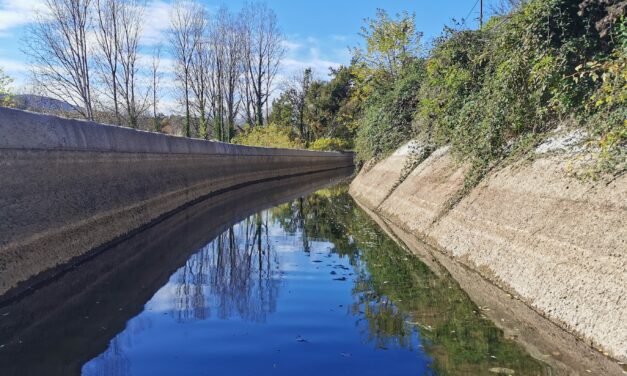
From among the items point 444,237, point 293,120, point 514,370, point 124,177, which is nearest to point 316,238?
point 444,237

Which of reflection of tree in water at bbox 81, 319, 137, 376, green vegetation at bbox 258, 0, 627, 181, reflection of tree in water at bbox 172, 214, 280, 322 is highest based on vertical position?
green vegetation at bbox 258, 0, 627, 181

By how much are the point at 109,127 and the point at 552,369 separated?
333 inches

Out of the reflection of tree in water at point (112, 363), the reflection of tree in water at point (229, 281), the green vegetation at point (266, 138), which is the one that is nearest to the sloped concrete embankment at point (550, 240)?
the reflection of tree in water at point (229, 281)

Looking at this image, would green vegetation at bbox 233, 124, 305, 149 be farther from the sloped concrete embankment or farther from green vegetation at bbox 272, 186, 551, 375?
the sloped concrete embankment

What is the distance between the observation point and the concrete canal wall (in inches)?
224

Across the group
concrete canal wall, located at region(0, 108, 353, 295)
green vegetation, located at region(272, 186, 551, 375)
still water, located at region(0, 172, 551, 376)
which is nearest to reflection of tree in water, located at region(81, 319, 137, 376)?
still water, located at region(0, 172, 551, 376)

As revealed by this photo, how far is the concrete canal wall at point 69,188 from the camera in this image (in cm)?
570

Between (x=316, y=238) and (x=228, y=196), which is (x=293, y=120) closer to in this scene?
(x=228, y=196)

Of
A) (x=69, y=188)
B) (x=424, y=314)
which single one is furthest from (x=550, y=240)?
(x=69, y=188)

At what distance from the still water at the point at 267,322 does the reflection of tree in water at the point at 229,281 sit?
0.02 metres

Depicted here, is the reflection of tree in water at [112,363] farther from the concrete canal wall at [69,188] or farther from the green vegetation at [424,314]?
the green vegetation at [424,314]

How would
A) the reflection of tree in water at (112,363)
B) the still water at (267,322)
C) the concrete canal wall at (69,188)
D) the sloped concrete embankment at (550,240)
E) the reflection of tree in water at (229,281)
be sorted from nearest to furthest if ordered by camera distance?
the reflection of tree in water at (112,363), the still water at (267,322), the sloped concrete embankment at (550,240), the reflection of tree in water at (229,281), the concrete canal wall at (69,188)

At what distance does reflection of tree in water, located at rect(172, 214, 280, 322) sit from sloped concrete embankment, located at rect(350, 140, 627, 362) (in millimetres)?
2792

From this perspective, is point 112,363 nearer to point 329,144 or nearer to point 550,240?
point 550,240
